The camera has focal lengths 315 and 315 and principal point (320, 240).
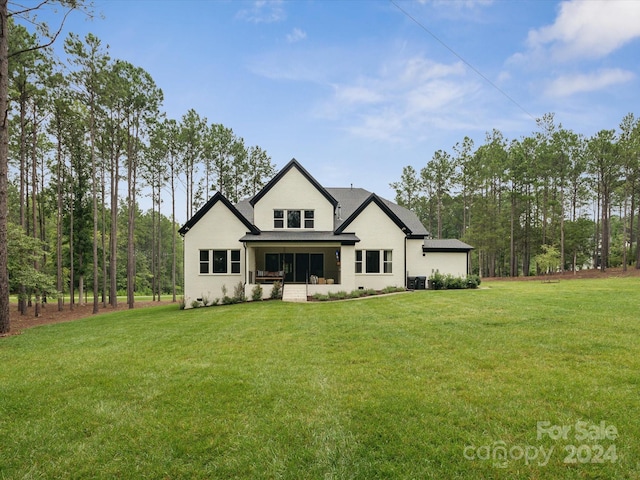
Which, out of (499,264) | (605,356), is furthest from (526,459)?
(499,264)

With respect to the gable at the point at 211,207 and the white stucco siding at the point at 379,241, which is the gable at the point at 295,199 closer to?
the gable at the point at 211,207

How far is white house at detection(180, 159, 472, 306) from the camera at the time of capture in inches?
771

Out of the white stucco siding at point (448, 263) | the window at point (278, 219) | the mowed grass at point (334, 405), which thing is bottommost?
the mowed grass at point (334, 405)

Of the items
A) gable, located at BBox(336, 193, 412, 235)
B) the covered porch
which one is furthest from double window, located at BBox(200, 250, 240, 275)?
gable, located at BBox(336, 193, 412, 235)

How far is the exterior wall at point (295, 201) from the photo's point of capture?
69.8 ft

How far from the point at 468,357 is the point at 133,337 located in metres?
9.52

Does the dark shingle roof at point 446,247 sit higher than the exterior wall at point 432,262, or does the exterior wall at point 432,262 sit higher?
the dark shingle roof at point 446,247

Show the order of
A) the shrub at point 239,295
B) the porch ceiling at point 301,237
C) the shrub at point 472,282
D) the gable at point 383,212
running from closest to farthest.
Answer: the shrub at point 239,295 < the porch ceiling at point 301,237 < the gable at point 383,212 < the shrub at point 472,282

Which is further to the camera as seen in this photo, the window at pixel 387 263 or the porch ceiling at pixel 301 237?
the window at pixel 387 263

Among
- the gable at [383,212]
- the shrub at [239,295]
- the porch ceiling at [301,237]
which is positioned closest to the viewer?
the shrub at [239,295]

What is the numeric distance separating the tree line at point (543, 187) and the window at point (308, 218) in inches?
845

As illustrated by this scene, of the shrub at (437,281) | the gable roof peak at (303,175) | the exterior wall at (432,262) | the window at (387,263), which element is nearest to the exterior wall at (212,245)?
the gable roof peak at (303,175)

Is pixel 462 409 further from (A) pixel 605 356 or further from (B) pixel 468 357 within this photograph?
(A) pixel 605 356

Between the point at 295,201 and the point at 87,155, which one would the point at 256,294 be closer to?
the point at 295,201
